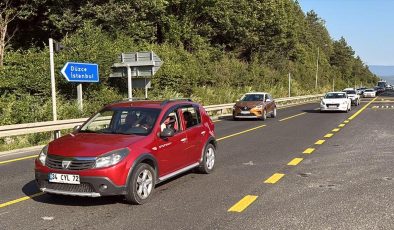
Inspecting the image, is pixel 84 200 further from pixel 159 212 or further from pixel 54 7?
pixel 54 7

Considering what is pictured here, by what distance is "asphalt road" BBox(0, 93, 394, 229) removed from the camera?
560 cm

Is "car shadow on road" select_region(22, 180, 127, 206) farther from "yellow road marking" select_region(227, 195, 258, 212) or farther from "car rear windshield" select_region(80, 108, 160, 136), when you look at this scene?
"yellow road marking" select_region(227, 195, 258, 212)

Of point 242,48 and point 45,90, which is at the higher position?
point 242,48

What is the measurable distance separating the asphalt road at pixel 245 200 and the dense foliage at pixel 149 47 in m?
9.65

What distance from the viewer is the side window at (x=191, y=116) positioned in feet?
27.0

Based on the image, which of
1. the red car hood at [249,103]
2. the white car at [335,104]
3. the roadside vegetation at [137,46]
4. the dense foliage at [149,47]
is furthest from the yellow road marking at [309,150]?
the white car at [335,104]

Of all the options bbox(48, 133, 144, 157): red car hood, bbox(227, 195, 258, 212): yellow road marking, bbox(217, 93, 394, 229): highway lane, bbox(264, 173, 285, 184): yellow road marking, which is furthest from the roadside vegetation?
bbox(227, 195, 258, 212): yellow road marking

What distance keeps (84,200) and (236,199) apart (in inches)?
88.7

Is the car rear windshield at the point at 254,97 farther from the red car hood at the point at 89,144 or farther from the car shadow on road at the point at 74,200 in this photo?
the car shadow on road at the point at 74,200

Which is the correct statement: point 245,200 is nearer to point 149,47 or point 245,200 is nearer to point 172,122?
Result: point 172,122

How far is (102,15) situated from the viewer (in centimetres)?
2717

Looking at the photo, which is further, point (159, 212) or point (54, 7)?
point (54, 7)

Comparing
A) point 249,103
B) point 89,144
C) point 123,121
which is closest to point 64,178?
point 89,144

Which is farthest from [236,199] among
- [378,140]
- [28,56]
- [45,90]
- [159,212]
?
[28,56]
